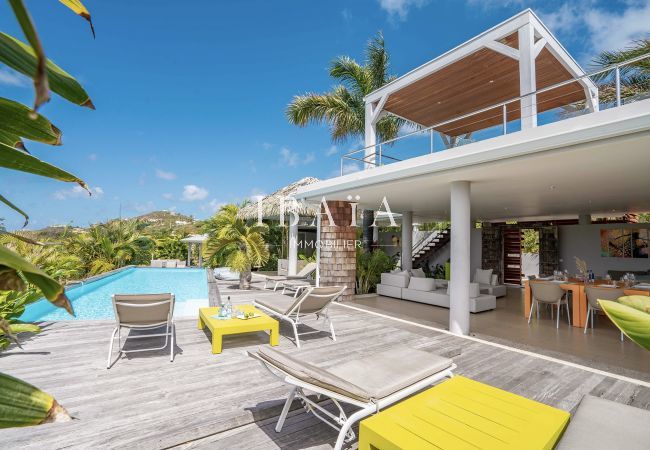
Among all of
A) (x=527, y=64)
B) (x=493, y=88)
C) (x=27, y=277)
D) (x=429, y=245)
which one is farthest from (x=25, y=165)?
(x=429, y=245)

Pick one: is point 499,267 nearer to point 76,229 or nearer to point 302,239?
point 302,239

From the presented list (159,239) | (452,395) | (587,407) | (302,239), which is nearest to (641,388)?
(587,407)

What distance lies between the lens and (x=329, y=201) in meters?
11.0

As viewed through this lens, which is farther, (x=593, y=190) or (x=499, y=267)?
(x=499, y=267)

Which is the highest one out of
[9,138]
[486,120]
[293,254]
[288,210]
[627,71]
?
[627,71]

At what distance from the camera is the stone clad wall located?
10617 mm

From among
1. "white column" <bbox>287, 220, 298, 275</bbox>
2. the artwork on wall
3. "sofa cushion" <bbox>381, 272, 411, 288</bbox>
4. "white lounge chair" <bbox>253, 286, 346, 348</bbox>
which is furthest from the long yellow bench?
the artwork on wall

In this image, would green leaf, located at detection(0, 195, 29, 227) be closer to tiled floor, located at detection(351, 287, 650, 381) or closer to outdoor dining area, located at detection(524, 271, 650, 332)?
tiled floor, located at detection(351, 287, 650, 381)

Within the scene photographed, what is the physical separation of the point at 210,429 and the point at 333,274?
755 centimetres

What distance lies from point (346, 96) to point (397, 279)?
7.69 m

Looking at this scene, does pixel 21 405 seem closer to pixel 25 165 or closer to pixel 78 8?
pixel 25 165

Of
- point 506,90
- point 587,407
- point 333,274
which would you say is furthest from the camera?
→ point 333,274

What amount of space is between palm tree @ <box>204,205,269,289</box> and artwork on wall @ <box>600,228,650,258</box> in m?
13.6

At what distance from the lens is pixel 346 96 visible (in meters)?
13.7
